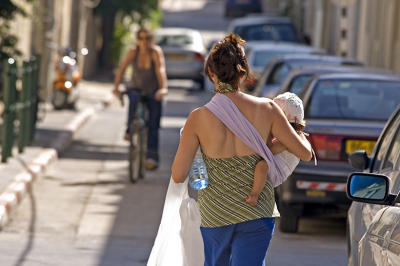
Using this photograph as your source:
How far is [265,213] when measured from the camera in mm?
5410

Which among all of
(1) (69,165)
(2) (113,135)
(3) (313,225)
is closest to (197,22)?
(2) (113,135)

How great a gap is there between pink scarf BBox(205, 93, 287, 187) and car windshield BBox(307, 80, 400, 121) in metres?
5.36

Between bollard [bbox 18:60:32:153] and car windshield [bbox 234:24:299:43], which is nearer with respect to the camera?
bollard [bbox 18:60:32:153]

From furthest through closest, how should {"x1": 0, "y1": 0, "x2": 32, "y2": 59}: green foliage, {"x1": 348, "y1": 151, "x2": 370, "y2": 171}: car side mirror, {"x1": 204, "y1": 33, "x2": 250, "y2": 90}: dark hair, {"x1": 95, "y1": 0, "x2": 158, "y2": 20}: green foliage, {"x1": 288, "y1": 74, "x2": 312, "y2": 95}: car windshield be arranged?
{"x1": 95, "y1": 0, "x2": 158, "y2": 20}: green foliage → {"x1": 0, "y1": 0, "x2": 32, "y2": 59}: green foliage → {"x1": 288, "y1": 74, "x2": 312, "y2": 95}: car windshield → {"x1": 348, "y1": 151, "x2": 370, "y2": 171}: car side mirror → {"x1": 204, "y1": 33, "x2": 250, "y2": 90}: dark hair

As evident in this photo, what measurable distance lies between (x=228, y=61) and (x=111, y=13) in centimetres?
3103

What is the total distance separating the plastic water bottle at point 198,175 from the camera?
5.39 metres

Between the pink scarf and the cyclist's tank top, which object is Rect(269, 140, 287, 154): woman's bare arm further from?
the cyclist's tank top

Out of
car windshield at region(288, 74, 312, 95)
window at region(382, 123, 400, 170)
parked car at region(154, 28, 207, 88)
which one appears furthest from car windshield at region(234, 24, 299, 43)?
window at region(382, 123, 400, 170)

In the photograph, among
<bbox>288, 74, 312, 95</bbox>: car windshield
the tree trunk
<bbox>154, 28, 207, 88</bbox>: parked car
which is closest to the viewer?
<bbox>288, 74, 312, 95</bbox>: car windshield

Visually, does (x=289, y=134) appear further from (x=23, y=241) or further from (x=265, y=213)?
(x=23, y=241)

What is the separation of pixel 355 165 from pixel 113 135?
1335 centimetres

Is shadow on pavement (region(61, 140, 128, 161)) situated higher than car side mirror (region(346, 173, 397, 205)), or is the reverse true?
car side mirror (region(346, 173, 397, 205))

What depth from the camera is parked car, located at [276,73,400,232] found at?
1003 centimetres

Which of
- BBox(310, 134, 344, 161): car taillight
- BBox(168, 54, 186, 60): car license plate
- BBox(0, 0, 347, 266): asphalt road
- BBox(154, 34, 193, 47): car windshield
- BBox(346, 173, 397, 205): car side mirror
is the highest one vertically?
BBox(346, 173, 397, 205): car side mirror
